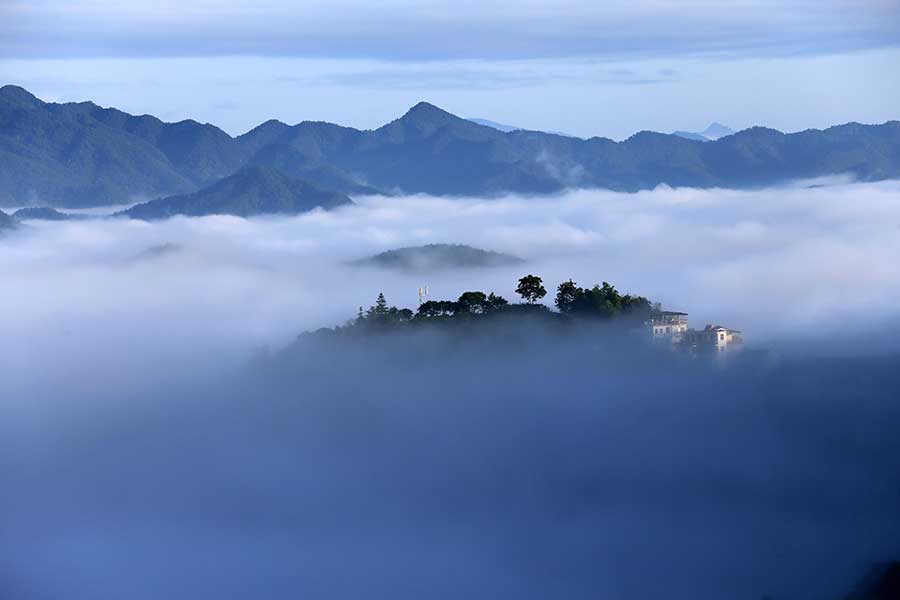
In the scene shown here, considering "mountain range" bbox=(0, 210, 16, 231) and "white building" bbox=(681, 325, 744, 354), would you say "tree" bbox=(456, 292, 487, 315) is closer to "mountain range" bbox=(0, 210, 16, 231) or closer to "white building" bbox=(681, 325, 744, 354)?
"white building" bbox=(681, 325, 744, 354)

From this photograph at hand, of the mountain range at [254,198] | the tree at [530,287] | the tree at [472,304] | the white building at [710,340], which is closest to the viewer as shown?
the white building at [710,340]

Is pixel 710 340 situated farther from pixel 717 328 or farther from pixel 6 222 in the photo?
pixel 6 222

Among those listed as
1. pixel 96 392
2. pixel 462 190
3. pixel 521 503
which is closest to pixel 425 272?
pixel 96 392

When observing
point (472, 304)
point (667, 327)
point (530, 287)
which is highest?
point (530, 287)

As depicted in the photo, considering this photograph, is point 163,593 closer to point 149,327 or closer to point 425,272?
point 149,327

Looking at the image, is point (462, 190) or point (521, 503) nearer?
point (521, 503)

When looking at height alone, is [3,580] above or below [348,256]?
below

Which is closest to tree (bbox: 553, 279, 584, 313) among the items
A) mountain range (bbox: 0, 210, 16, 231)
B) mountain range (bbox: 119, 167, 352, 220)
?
mountain range (bbox: 0, 210, 16, 231)

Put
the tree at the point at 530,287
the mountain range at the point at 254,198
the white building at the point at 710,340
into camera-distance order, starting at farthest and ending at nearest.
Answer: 1. the mountain range at the point at 254,198
2. the tree at the point at 530,287
3. the white building at the point at 710,340

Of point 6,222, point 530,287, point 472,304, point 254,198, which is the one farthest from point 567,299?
point 254,198

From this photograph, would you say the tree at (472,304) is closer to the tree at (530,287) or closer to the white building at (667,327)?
the tree at (530,287)

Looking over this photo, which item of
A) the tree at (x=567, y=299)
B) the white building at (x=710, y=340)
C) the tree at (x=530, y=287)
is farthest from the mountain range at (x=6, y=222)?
the white building at (x=710, y=340)
